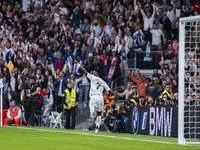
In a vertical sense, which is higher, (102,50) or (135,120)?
(102,50)

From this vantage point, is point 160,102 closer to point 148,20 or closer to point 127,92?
point 127,92

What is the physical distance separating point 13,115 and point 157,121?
24.6 ft

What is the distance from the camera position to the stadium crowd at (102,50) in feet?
64.1

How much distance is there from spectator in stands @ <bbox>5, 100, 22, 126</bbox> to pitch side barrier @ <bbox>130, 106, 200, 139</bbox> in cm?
598

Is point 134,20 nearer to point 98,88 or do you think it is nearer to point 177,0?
point 177,0

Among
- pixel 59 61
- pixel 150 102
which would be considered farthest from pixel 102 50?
pixel 150 102

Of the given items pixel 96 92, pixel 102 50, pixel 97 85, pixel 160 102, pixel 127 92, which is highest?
pixel 102 50

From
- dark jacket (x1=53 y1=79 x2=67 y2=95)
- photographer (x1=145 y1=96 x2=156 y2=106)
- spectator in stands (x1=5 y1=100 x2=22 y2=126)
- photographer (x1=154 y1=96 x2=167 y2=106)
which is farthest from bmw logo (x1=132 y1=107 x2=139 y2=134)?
spectator in stands (x1=5 y1=100 x2=22 y2=126)

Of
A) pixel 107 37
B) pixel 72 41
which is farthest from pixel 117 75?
pixel 72 41

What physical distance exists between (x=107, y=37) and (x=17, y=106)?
5243 millimetres

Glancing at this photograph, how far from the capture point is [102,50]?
72.3ft

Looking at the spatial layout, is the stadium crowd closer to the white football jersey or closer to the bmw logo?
the bmw logo

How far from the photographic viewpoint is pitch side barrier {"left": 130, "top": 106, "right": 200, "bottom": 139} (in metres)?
15.8

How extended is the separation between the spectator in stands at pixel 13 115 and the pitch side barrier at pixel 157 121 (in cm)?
598
